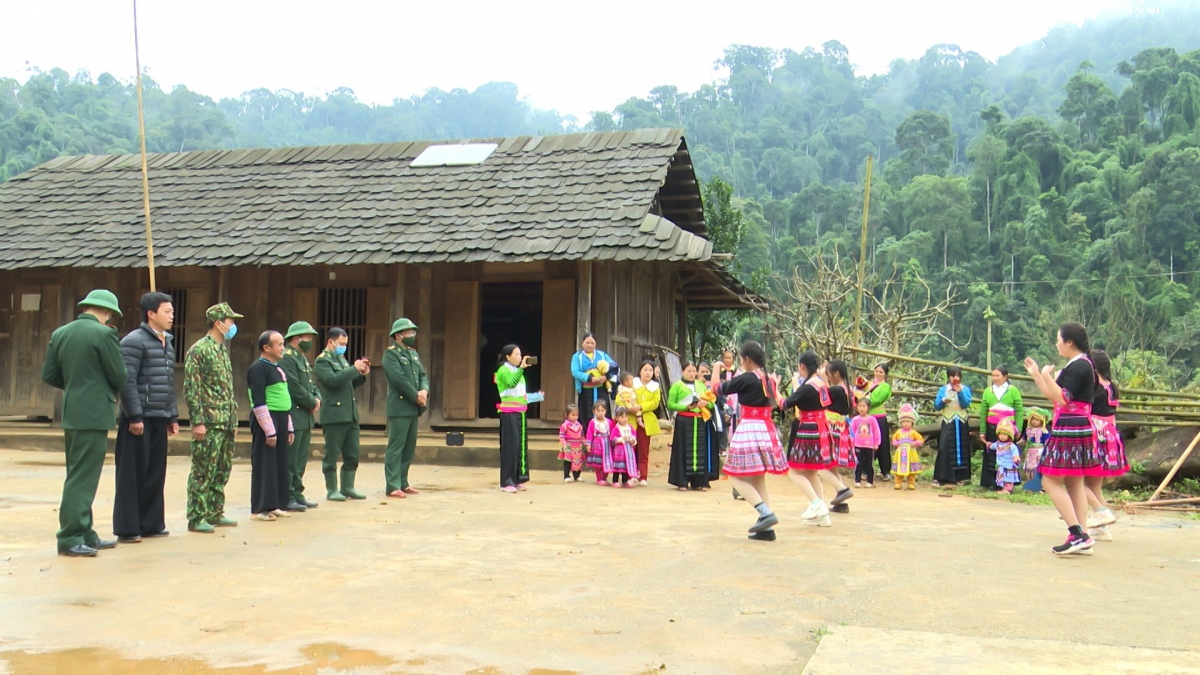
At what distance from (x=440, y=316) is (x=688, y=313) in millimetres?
7961

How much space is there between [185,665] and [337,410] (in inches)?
208

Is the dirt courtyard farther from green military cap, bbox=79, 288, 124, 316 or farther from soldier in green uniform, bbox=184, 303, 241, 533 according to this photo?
green military cap, bbox=79, 288, 124, 316

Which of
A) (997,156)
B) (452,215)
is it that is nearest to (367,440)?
(452,215)

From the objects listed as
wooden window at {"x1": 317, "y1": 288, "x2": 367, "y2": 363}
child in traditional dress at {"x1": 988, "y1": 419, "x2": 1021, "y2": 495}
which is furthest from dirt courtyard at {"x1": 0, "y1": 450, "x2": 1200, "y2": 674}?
wooden window at {"x1": 317, "y1": 288, "x2": 367, "y2": 363}

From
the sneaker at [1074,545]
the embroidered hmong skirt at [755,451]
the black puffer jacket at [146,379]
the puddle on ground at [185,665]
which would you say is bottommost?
the puddle on ground at [185,665]

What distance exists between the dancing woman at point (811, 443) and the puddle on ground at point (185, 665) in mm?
4432

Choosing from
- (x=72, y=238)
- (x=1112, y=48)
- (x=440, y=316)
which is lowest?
(x=440, y=316)

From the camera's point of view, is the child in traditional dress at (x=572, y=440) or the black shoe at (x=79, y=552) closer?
the black shoe at (x=79, y=552)

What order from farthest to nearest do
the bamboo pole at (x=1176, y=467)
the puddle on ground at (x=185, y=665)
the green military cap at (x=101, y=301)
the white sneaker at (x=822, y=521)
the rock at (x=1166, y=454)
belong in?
the rock at (x=1166, y=454) < the bamboo pole at (x=1176, y=467) < the white sneaker at (x=822, y=521) < the green military cap at (x=101, y=301) < the puddle on ground at (x=185, y=665)

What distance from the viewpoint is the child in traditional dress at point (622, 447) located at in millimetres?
11039

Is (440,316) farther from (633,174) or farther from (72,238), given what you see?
(72,238)

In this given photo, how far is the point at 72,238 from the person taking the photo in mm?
15344

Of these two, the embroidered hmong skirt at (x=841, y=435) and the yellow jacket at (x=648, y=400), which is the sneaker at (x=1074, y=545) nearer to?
the embroidered hmong skirt at (x=841, y=435)

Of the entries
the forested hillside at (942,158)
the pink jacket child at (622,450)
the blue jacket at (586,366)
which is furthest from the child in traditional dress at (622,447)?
the forested hillside at (942,158)
